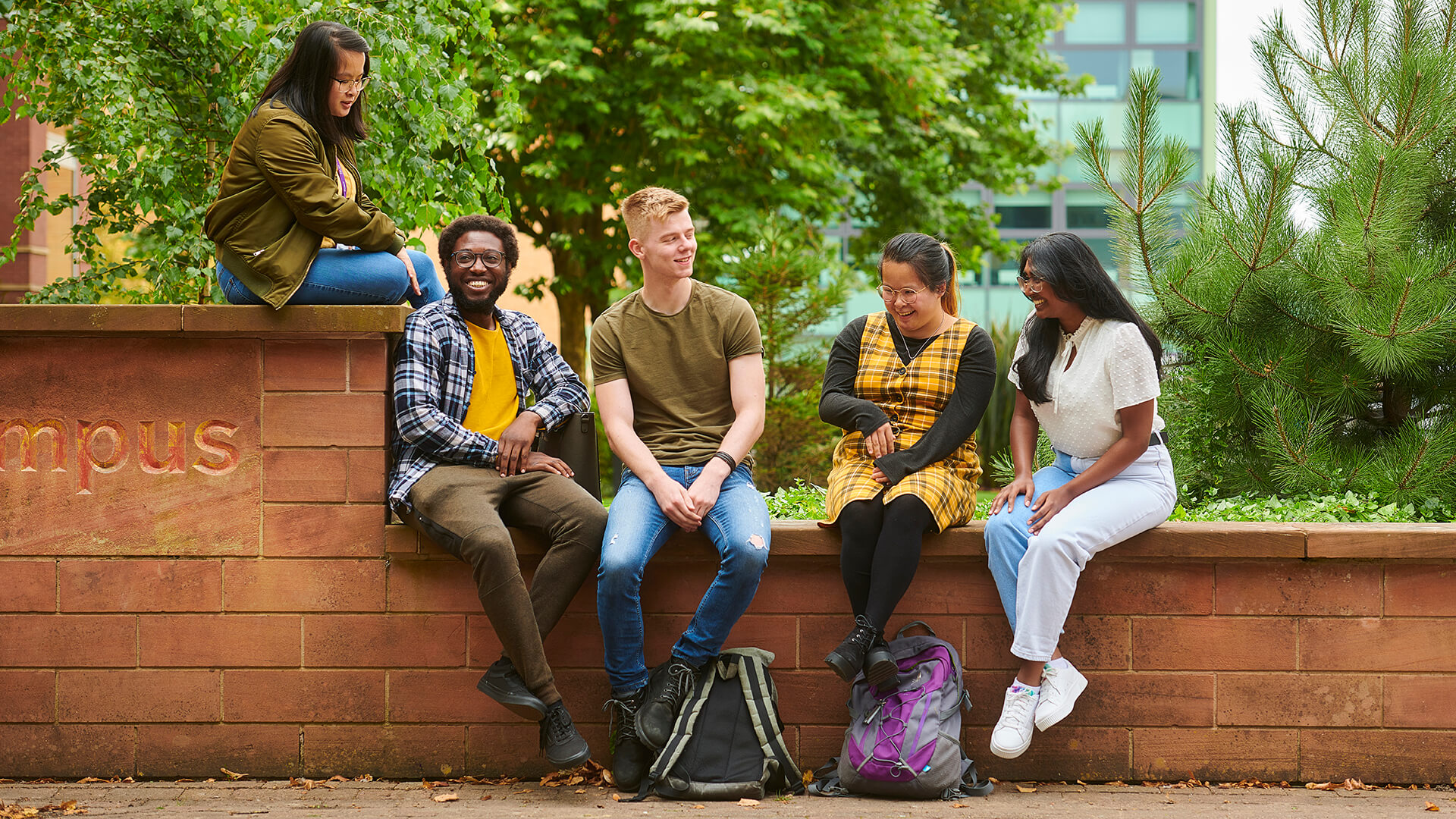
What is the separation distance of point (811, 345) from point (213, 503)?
512 cm

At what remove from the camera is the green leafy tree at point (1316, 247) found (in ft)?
16.2

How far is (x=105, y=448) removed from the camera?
13.5 feet

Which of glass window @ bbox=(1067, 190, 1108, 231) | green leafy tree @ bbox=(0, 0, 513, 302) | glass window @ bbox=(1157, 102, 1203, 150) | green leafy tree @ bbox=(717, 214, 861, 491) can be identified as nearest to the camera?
green leafy tree @ bbox=(0, 0, 513, 302)

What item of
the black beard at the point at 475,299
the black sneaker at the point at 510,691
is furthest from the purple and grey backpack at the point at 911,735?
the black beard at the point at 475,299

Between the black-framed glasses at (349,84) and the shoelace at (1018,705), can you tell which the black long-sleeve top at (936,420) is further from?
the black-framed glasses at (349,84)

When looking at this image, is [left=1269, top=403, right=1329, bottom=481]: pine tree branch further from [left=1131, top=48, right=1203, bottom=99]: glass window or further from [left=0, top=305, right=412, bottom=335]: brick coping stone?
[left=1131, top=48, right=1203, bottom=99]: glass window

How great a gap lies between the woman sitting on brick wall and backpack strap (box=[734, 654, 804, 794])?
187 cm

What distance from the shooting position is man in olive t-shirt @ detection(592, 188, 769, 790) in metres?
3.86

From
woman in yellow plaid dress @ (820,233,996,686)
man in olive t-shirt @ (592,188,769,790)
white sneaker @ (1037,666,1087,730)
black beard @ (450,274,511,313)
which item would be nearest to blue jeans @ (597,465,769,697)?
man in olive t-shirt @ (592,188,769,790)

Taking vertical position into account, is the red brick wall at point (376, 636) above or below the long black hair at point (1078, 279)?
below

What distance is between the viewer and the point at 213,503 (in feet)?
13.5

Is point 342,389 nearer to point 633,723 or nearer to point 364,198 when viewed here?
point 364,198

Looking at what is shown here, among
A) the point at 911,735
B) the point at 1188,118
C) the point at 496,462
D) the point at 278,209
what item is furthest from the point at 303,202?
the point at 1188,118

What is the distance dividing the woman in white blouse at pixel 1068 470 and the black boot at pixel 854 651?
505 millimetres
